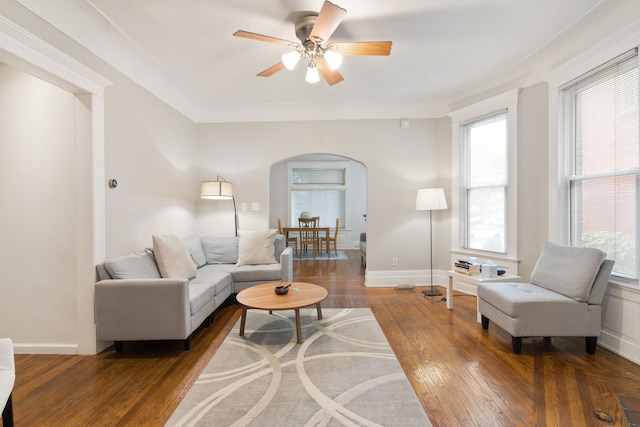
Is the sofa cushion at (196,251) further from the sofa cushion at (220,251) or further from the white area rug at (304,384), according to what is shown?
the white area rug at (304,384)

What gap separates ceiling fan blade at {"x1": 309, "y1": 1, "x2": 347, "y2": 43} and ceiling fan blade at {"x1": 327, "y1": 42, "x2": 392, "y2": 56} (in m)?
0.13

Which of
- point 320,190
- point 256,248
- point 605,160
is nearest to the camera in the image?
point 605,160

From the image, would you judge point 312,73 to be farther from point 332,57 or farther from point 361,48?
point 361,48

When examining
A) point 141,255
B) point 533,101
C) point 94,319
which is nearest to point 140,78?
point 141,255

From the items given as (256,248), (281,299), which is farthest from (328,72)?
(256,248)

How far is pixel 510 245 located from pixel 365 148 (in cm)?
231

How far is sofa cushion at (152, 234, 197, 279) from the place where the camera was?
8.82ft

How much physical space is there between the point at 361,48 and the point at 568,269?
2531 millimetres

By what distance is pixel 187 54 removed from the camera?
271 cm

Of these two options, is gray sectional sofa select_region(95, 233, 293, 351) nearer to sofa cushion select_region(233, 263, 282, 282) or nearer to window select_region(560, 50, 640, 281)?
sofa cushion select_region(233, 263, 282, 282)

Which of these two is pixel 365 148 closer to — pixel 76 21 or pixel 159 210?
pixel 159 210

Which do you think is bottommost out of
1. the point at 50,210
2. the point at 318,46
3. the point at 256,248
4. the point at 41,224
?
the point at 256,248

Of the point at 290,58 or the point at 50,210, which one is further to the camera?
the point at 50,210

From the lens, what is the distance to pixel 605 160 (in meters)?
2.39
